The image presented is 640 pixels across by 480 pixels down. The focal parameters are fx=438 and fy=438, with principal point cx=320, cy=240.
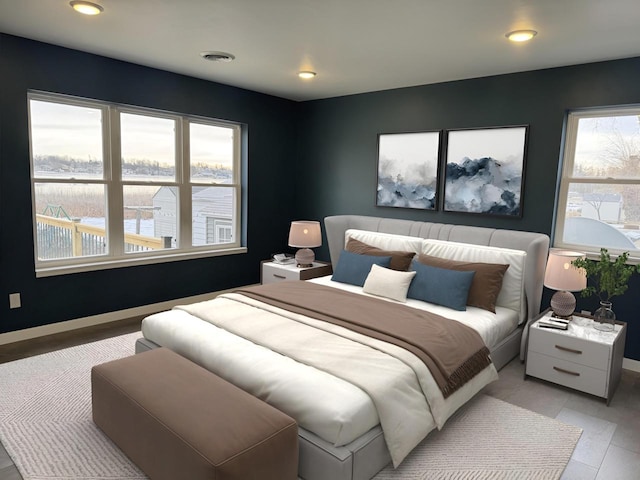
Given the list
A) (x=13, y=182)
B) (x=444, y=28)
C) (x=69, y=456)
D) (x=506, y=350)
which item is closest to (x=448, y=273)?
(x=506, y=350)

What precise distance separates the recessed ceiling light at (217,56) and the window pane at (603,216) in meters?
3.19

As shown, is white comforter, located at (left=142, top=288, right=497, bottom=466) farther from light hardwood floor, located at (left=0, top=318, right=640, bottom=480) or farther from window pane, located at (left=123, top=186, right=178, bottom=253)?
window pane, located at (left=123, top=186, right=178, bottom=253)

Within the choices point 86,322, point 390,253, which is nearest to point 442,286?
point 390,253

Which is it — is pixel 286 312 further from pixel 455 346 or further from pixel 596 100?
pixel 596 100

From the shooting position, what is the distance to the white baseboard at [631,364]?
11.7 ft

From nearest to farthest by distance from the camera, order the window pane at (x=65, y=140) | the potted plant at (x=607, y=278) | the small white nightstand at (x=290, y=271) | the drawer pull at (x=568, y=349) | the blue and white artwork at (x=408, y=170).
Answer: the drawer pull at (x=568, y=349), the potted plant at (x=607, y=278), the window pane at (x=65, y=140), the blue and white artwork at (x=408, y=170), the small white nightstand at (x=290, y=271)

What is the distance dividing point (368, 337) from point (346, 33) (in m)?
2.10

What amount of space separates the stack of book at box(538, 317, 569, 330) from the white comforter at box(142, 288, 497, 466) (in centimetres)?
61

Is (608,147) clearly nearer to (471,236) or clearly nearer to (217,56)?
(471,236)

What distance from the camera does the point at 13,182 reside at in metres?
3.57

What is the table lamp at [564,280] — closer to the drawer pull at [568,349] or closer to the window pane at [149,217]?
the drawer pull at [568,349]

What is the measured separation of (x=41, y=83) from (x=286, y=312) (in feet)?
9.20

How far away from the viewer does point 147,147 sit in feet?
14.8

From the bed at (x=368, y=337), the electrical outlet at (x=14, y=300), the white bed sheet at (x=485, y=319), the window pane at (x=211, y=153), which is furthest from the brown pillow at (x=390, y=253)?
the electrical outlet at (x=14, y=300)
